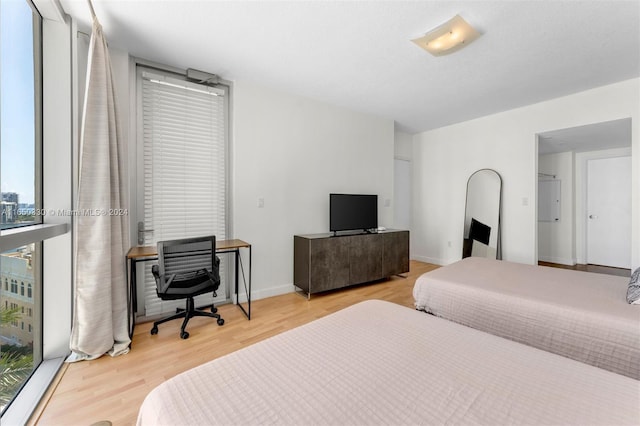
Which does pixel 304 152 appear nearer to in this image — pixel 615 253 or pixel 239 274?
pixel 239 274

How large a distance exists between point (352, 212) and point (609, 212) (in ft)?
16.2

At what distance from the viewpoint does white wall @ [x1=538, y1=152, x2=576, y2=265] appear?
17.4 ft

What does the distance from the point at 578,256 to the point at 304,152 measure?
227 inches

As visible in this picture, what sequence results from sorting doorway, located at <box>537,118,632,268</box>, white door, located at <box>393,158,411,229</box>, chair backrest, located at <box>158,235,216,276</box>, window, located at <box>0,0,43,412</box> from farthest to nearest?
white door, located at <box>393,158,411,229</box>, doorway, located at <box>537,118,632,268</box>, chair backrest, located at <box>158,235,216,276</box>, window, located at <box>0,0,43,412</box>

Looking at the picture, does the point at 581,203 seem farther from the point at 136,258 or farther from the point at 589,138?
the point at 136,258

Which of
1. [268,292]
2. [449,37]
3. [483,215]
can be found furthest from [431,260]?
[449,37]

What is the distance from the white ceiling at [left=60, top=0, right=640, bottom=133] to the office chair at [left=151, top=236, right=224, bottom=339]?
1800 millimetres

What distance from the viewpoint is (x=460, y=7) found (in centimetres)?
203

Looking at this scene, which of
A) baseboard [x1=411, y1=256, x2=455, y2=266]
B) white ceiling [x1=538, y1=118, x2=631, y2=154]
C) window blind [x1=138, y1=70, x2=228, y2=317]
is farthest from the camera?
baseboard [x1=411, y1=256, x2=455, y2=266]

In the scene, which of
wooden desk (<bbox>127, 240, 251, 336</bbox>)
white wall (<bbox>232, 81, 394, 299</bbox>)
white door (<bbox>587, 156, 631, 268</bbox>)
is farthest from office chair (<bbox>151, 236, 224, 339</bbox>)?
white door (<bbox>587, 156, 631, 268</bbox>)

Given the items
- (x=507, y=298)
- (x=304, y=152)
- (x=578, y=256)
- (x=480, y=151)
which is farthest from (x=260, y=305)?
(x=578, y=256)

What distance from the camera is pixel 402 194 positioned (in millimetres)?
5691

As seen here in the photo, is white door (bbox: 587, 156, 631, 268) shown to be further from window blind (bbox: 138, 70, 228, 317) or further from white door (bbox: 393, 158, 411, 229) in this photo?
window blind (bbox: 138, 70, 228, 317)

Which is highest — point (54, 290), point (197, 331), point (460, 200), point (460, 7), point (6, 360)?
point (460, 7)
